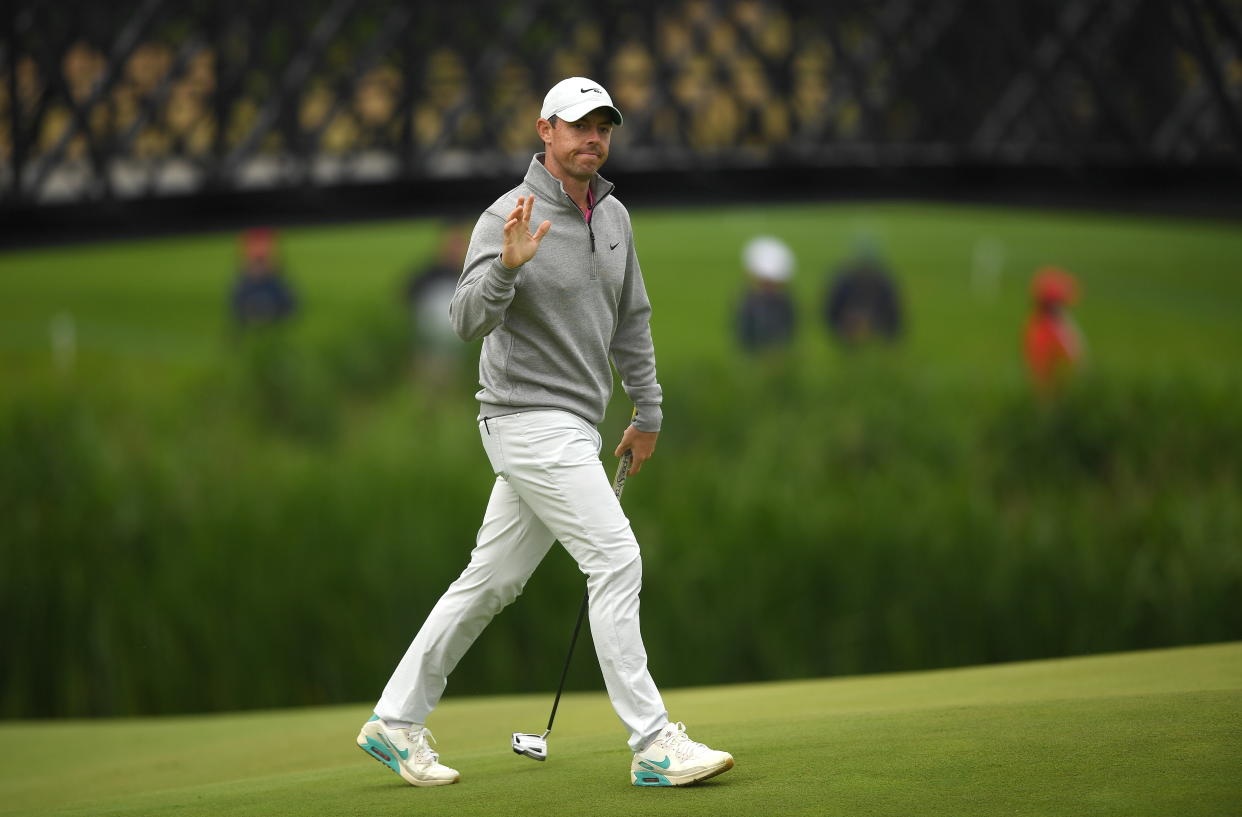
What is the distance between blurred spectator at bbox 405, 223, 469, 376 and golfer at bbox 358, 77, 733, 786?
45.7 feet

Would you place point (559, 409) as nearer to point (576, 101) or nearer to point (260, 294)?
point (576, 101)

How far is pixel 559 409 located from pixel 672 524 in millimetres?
7323

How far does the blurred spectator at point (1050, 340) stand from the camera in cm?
1641

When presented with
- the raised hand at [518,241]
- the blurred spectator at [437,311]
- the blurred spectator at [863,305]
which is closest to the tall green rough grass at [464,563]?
the blurred spectator at [437,311]

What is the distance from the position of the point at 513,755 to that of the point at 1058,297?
1189 cm

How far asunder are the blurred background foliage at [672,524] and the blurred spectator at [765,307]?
627 mm

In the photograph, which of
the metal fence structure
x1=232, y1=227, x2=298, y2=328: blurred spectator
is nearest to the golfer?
the metal fence structure

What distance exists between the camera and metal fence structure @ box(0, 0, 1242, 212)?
13.6 meters

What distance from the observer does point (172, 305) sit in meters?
38.3

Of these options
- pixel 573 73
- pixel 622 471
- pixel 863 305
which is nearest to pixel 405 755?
pixel 622 471

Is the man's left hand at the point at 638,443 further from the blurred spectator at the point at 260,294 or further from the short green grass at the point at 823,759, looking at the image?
the blurred spectator at the point at 260,294

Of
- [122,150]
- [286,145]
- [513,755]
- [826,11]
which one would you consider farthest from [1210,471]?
[513,755]

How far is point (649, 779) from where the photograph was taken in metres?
4.58

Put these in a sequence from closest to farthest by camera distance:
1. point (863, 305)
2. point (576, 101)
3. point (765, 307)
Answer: point (576, 101), point (765, 307), point (863, 305)
